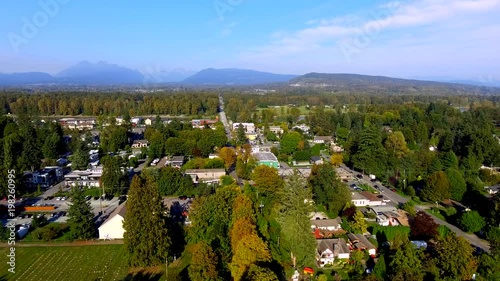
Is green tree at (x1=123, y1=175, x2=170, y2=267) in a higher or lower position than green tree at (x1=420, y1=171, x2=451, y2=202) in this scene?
higher

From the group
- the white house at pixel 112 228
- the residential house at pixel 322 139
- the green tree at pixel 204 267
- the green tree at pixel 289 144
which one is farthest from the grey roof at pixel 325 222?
the residential house at pixel 322 139

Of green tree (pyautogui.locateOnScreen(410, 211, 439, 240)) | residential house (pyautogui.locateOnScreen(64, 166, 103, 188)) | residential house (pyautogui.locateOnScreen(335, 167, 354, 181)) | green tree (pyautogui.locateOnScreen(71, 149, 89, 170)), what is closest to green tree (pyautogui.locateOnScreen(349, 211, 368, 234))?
green tree (pyautogui.locateOnScreen(410, 211, 439, 240))

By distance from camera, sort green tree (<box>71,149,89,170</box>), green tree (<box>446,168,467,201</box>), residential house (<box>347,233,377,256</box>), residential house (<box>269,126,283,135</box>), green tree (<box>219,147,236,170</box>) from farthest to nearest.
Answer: residential house (<box>269,126,283,135</box>)
green tree (<box>219,147,236,170</box>)
green tree (<box>71,149,89,170</box>)
green tree (<box>446,168,467,201</box>)
residential house (<box>347,233,377,256</box>)

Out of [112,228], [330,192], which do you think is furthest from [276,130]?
[112,228]

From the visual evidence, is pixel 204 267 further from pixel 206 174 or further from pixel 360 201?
pixel 206 174

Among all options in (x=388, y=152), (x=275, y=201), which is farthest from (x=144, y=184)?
(x=388, y=152)

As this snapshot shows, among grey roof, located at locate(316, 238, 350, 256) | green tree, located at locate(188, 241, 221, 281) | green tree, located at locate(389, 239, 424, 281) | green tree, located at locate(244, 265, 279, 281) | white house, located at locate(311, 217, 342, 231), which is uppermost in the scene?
green tree, located at locate(244, 265, 279, 281)

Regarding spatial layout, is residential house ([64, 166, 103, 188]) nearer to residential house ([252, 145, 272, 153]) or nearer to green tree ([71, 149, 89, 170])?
green tree ([71, 149, 89, 170])
